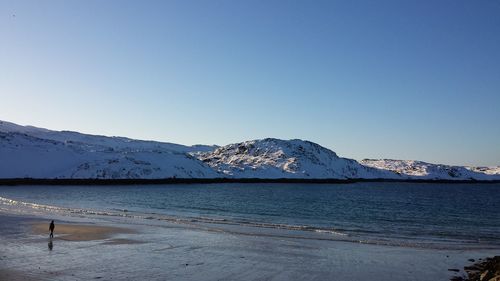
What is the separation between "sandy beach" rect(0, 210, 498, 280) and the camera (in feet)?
78.8

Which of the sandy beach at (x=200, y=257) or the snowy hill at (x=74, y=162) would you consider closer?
the sandy beach at (x=200, y=257)

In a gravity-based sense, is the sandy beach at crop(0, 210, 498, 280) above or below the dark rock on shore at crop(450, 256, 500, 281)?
below

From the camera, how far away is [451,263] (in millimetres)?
29156

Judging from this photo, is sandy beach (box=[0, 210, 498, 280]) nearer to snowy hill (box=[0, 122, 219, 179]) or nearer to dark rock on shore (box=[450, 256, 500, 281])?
dark rock on shore (box=[450, 256, 500, 281])

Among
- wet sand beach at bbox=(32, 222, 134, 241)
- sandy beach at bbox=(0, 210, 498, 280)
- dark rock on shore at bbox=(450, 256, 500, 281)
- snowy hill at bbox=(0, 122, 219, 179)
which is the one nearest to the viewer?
dark rock on shore at bbox=(450, 256, 500, 281)

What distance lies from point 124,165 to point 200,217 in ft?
407

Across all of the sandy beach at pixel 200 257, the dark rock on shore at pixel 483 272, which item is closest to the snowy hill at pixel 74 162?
the sandy beach at pixel 200 257

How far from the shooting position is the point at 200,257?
29.0 meters

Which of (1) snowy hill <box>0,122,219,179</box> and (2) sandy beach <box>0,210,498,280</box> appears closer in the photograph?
(2) sandy beach <box>0,210,498,280</box>

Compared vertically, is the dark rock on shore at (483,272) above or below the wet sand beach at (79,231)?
above

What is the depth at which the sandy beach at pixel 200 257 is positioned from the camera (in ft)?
78.8

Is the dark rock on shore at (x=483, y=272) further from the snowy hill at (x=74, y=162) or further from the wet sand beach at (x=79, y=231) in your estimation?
the snowy hill at (x=74, y=162)

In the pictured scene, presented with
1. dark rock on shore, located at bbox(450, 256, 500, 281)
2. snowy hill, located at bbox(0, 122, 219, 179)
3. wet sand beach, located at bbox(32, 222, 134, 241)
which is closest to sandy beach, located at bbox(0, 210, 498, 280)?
wet sand beach, located at bbox(32, 222, 134, 241)

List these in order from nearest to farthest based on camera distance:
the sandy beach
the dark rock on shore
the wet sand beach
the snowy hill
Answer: the dark rock on shore < the sandy beach < the wet sand beach < the snowy hill
